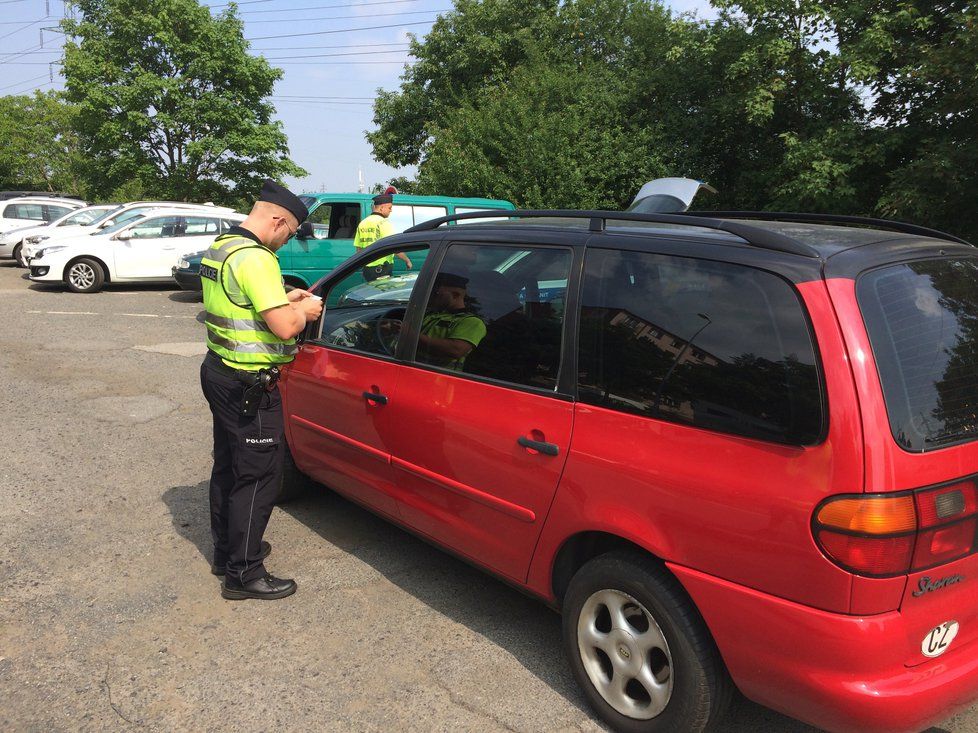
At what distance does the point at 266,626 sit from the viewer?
11.3 feet

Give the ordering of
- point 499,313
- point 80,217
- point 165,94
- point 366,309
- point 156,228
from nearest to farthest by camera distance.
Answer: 1. point 499,313
2. point 366,309
3. point 156,228
4. point 80,217
5. point 165,94

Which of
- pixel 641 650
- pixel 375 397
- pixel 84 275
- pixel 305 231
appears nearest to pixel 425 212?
pixel 305 231

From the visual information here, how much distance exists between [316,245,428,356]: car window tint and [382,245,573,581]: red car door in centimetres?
30

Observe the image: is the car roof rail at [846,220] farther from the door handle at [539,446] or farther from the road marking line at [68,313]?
the road marking line at [68,313]

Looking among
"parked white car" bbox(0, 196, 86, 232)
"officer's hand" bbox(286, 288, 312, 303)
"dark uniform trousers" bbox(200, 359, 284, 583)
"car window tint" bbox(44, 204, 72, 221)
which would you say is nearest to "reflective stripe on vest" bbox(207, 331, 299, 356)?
"dark uniform trousers" bbox(200, 359, 284, 583)

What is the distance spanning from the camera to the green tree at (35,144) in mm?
45250

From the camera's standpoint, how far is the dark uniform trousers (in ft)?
11.5

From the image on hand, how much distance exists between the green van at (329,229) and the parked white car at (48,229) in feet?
25.7

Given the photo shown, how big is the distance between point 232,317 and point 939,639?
281 centimetres

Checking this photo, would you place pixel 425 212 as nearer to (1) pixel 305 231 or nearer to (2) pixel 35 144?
(1) pixel 305 231

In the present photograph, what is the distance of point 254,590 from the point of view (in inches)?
143

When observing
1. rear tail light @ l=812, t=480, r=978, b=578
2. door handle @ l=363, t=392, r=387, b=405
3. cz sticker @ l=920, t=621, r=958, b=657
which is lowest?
cz sticker @ l=920, t=621, r=958, b=657

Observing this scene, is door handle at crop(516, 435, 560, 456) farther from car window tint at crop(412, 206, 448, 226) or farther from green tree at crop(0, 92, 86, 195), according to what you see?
green tree at crop(0, 92, 86, 195)

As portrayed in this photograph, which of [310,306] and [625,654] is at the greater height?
[310,306]
